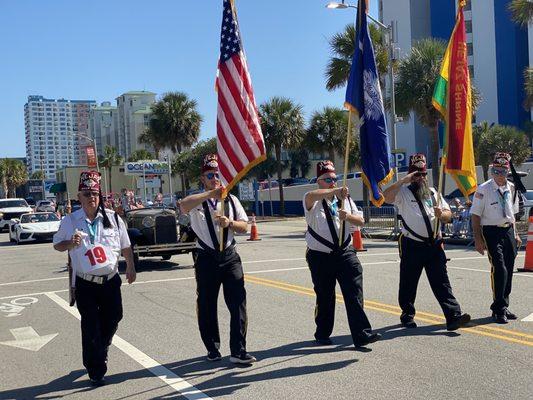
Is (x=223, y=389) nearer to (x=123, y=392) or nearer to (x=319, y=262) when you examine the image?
(x=123, y=392)

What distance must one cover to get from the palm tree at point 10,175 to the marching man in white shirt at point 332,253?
10374cm

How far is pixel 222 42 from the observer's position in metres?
7.05

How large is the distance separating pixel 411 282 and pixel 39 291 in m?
7.93

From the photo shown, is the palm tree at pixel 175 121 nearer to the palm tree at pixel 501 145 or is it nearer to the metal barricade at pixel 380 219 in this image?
the palm tree at pixel 501 145

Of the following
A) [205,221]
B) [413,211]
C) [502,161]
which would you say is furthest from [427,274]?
[205,221]

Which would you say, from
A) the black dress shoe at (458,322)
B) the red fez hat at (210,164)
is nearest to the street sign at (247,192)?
the black dress shoe at (458,322)

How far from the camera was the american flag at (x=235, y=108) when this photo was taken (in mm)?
6852

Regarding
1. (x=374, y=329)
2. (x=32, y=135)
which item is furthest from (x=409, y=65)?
(x=32, y=135)

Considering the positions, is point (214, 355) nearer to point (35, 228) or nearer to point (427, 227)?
point (427, 227)

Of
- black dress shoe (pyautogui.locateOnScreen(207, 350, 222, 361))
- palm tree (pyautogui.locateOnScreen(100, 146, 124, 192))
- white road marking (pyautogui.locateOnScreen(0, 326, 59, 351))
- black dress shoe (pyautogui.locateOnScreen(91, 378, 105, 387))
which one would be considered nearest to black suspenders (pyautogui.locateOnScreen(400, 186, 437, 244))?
black dress shoe (pyautogui.locateOnScreen(207, 350, 222, 361))

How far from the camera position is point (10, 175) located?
341 feet

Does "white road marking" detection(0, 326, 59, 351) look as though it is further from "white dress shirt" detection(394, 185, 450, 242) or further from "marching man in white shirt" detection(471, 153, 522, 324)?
"marching man in white shirt" detection(471, 153, 522, 324)

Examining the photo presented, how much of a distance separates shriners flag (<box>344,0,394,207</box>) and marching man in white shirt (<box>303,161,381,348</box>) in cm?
54

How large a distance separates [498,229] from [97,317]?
16.0 feet
